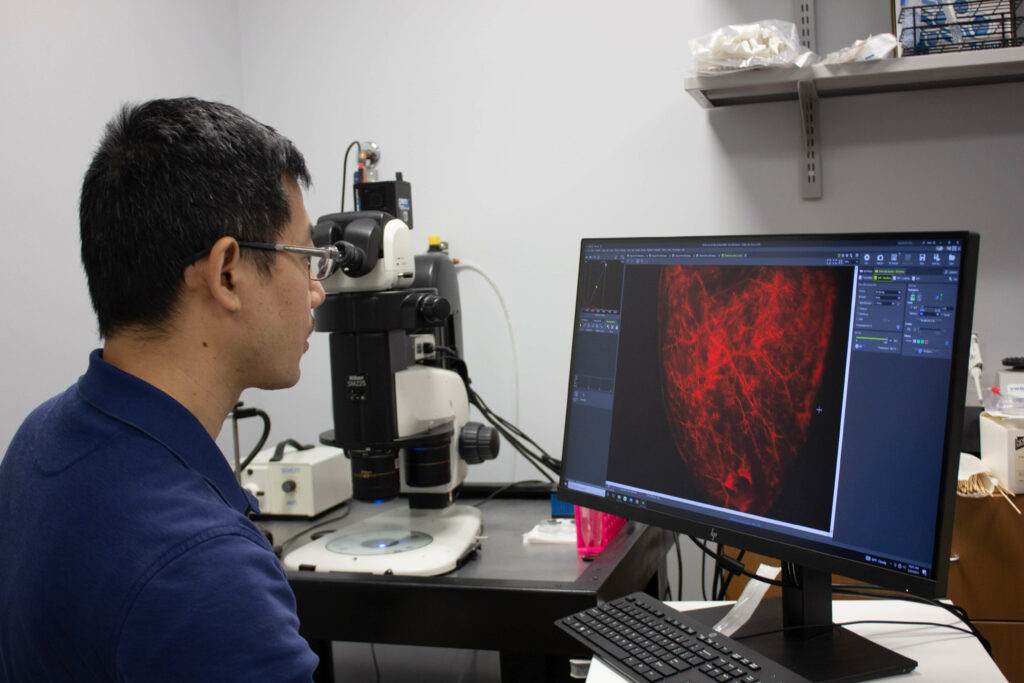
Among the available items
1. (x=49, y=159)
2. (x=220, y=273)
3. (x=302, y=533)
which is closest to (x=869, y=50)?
(x=220, y=273)

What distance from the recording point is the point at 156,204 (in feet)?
2.82

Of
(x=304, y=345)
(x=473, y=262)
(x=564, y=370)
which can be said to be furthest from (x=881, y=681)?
(x=473, y=262)

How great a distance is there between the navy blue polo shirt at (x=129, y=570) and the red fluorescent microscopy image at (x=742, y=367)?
1.76 feet

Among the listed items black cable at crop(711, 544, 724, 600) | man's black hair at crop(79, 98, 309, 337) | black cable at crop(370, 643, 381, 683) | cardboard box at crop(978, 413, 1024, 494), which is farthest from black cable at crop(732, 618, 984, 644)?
black cable at crop(370, 643, 381, 683)

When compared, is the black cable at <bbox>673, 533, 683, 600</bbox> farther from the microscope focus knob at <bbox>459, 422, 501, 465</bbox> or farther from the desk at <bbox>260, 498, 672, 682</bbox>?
the microscope focus knob at <bbox>459, 422, 501, 465</bbox>

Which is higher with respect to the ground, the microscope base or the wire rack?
the wire rack

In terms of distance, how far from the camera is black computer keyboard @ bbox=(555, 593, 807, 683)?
91 centimetres

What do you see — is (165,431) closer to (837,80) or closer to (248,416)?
(248,416)

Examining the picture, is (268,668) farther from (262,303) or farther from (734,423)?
(734,423)

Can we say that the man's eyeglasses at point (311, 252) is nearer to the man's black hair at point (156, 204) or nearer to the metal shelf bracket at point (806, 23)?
the man's black hair at point (156, 204)

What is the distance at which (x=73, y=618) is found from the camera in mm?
708

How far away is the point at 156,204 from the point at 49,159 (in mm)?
1252

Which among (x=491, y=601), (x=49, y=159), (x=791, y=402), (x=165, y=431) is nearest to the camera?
(x=165, y=431)

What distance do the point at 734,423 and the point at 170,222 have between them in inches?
26.7
